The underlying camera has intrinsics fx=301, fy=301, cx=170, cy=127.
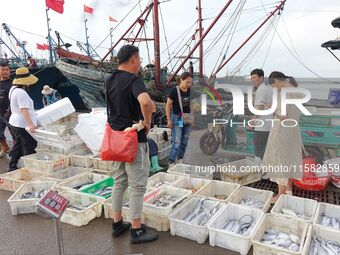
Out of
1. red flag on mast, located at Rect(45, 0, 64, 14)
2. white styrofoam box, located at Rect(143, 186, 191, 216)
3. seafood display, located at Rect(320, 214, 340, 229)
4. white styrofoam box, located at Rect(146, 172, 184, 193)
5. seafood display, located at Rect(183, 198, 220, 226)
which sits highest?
red flag on mast, located at Rect(45, 0, 64, 14)

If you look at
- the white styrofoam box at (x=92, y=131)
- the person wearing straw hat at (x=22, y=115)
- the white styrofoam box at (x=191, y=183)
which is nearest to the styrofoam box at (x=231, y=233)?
the white styrofoam box at (x=191, y=183)

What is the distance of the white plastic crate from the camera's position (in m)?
4.50

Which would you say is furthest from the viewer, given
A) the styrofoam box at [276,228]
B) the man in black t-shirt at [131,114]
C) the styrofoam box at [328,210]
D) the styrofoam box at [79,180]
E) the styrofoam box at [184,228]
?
the styrofoam box at [79,180]

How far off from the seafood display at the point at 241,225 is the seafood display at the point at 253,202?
31 cm

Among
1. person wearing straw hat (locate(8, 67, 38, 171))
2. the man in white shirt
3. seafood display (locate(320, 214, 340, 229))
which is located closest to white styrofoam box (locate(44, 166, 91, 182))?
person wearing straw hat (locate(8, 67, 38, 171))

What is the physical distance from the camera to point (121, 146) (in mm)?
2789

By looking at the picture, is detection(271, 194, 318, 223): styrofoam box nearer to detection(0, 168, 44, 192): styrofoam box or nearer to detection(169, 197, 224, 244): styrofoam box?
detection(169, 197, 224, 244): styrofoam box

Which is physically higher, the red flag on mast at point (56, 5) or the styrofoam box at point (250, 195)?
the red flag on mast at point (56, 5)

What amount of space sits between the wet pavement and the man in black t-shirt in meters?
0.17

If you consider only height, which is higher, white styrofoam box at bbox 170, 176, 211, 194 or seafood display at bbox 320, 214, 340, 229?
white styrofoam box at bbox 170, 176, 211, 194

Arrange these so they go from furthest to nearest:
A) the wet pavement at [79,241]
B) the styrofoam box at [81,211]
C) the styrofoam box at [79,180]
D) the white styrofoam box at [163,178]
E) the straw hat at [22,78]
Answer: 1. the straw hat at [22,78]
2. the white styrofoam box at [163,178]
3. the styrofoam box at [79,180]
4. the styrofoam box at [81,211]
5. the wet pavement at [79,241]

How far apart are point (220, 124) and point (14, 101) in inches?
128

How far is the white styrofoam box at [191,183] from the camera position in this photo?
4203 mm

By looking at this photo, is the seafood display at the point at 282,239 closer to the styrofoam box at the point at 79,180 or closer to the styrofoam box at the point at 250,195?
the styrofoam box at the point at 250,195
